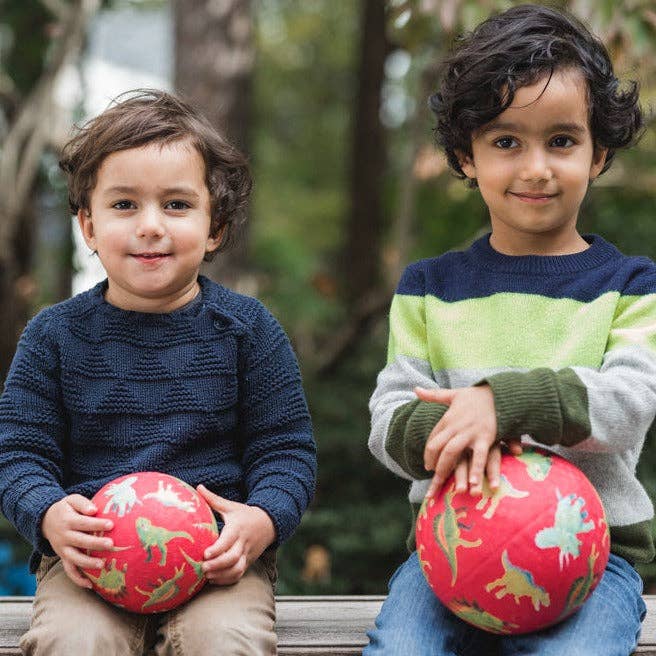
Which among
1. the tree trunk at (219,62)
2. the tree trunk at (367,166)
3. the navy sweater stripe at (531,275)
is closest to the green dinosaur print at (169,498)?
the navy sweater stripe at (531,275)

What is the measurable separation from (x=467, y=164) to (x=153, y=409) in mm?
1126

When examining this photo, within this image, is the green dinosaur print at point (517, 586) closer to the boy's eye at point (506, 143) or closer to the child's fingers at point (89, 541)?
the child's fingers at point (89, 541)

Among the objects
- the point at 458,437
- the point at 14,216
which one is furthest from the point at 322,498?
the point at 458,437

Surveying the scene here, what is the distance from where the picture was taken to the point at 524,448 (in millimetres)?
2488

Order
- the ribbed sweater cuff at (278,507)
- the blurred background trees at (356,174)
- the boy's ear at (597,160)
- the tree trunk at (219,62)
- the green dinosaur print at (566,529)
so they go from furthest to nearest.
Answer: the tree trunk at (219,62) < the blurred background trees at (356,174) < the boy's ear at (597,160) < the ribbed sweater cuff at (278,507) < the green dinosaur print at (566,529)

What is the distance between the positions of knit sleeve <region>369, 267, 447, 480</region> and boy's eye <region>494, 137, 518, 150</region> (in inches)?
18.1

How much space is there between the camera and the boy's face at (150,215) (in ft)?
9.02

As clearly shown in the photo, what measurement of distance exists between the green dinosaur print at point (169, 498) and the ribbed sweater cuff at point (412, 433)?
535 mm

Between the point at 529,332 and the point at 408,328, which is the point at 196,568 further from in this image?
the point at 529,332

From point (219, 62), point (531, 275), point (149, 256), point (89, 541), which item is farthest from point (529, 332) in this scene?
point (219, 62)

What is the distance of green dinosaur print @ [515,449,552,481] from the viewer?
2.37 m

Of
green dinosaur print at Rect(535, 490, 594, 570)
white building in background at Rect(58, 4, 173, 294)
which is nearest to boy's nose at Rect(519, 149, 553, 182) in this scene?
green dinosaur print at Rect(535, 490, 594, 570)

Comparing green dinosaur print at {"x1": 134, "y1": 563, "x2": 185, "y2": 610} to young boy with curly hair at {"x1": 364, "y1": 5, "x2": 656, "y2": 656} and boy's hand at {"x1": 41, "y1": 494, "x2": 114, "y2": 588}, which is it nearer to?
boy's hand at {"x1": 41, "y1": 494, "x2": 114, "y2": 588}

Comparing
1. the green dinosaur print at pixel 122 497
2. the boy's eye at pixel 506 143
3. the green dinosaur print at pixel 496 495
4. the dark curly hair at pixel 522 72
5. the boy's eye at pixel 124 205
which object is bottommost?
the green dinosaur print at pixel 122 497
